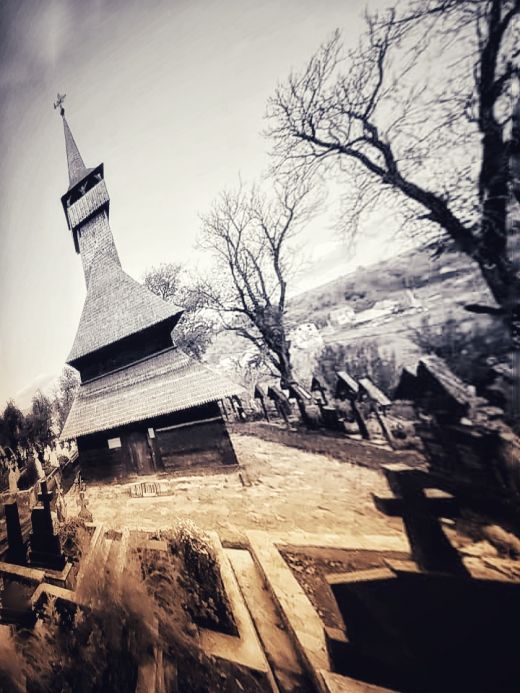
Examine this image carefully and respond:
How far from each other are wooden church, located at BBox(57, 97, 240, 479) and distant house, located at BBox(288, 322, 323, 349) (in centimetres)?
415

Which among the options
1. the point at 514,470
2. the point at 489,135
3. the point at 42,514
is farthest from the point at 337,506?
the point at 489,135

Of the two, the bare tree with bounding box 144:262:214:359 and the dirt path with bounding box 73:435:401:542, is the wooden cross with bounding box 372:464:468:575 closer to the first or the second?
the dirt path with bounding box 73:435:401:542

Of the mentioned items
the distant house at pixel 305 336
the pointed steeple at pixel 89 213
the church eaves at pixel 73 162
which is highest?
the church eaves at pixel 73 162

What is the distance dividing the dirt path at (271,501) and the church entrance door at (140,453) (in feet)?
1.82

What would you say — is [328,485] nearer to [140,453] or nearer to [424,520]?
[424,520]

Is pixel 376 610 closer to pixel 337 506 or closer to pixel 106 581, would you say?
pixel 337 506

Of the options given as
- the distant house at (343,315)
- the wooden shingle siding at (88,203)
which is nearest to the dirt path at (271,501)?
the distant house at (343,315)

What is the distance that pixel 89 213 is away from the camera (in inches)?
366

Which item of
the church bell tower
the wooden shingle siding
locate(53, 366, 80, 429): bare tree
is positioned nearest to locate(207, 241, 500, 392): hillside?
the church bell tower

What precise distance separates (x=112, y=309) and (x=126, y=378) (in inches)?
116

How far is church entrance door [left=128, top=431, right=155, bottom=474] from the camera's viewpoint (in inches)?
243

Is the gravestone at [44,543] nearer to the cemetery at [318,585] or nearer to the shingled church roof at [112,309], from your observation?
the cemetery at [318,585]

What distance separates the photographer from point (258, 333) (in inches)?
384

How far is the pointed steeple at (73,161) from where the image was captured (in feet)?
32.1
